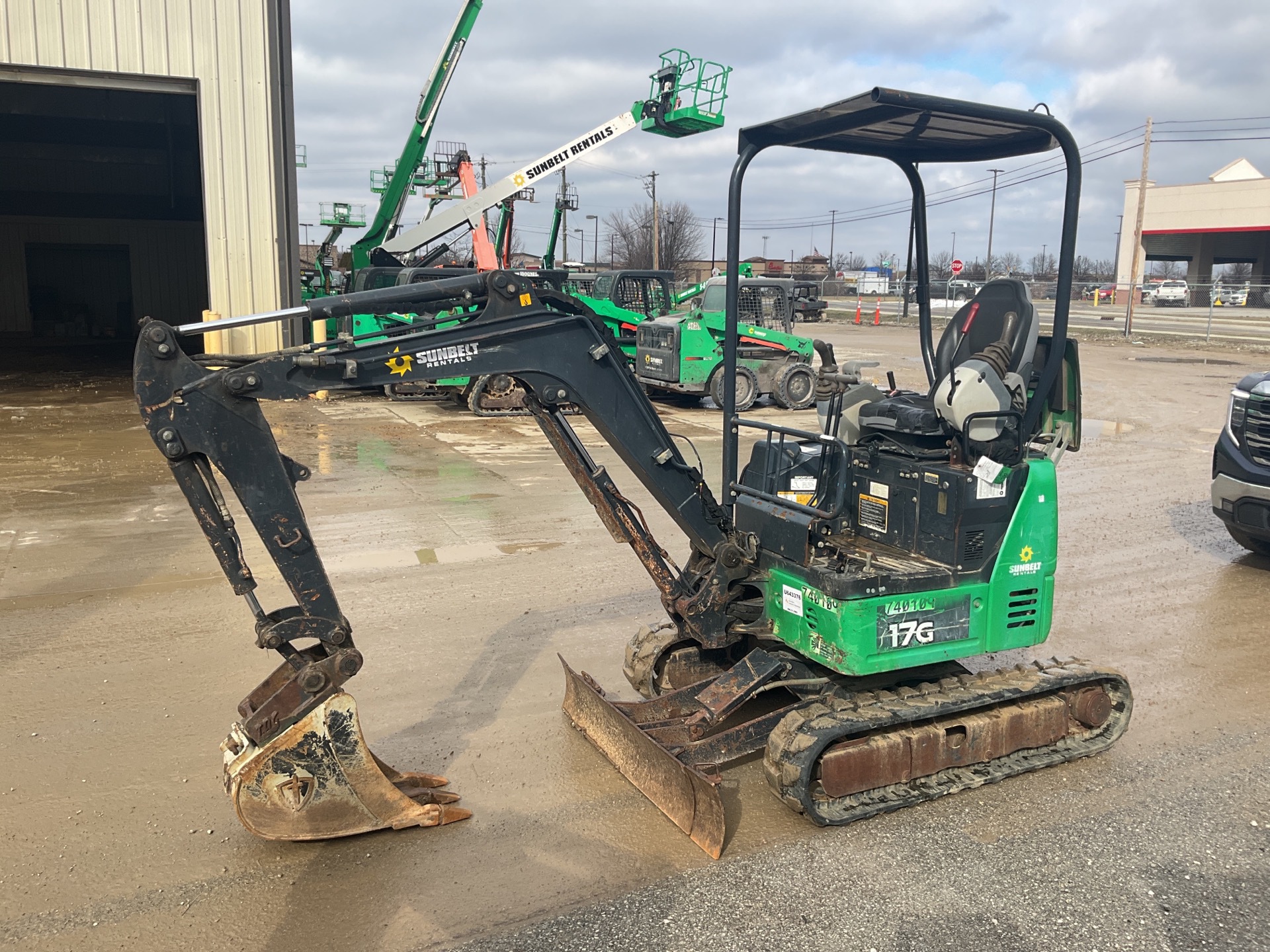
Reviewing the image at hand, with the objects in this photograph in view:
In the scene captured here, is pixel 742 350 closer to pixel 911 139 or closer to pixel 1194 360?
pixel 911 139

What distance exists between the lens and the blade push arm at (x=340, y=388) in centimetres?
374

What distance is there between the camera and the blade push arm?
3.74 m

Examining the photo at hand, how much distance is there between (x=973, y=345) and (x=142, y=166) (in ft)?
116

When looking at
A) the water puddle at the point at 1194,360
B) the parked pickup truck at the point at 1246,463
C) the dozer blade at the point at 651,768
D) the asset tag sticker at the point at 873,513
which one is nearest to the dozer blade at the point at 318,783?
the dozer blade at the point at 651,768

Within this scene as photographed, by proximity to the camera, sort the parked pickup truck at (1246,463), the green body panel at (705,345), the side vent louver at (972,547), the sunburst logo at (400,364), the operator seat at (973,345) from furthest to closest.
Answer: the green body panel at (705,345) → the parked pickup truck at (1246,463) → the operator seat at (973,345) → the side vent louver at (972,547) → the sunburst logo at (400,364)

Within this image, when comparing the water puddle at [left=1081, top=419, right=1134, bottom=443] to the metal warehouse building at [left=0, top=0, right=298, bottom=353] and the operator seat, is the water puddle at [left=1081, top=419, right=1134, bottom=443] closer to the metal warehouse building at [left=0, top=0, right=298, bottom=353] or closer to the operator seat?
the operator seat

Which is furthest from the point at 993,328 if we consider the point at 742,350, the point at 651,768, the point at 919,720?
the point at 742,350

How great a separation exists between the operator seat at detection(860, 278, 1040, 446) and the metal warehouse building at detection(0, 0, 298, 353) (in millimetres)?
14384

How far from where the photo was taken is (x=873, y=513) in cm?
519

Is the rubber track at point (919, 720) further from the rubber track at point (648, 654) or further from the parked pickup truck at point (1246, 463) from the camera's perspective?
the parked pickup truck at point (1246, 463)

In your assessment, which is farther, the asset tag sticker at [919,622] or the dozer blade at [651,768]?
the asset tag sticker at [919,622]

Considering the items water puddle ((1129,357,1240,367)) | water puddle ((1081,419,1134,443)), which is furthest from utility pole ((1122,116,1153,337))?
water puddle ((1081,419,1134,443))

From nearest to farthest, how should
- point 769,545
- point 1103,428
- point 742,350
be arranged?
point 769,545, point 1103,428, point 742,350

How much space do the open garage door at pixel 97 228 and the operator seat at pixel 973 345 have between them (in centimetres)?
2980
